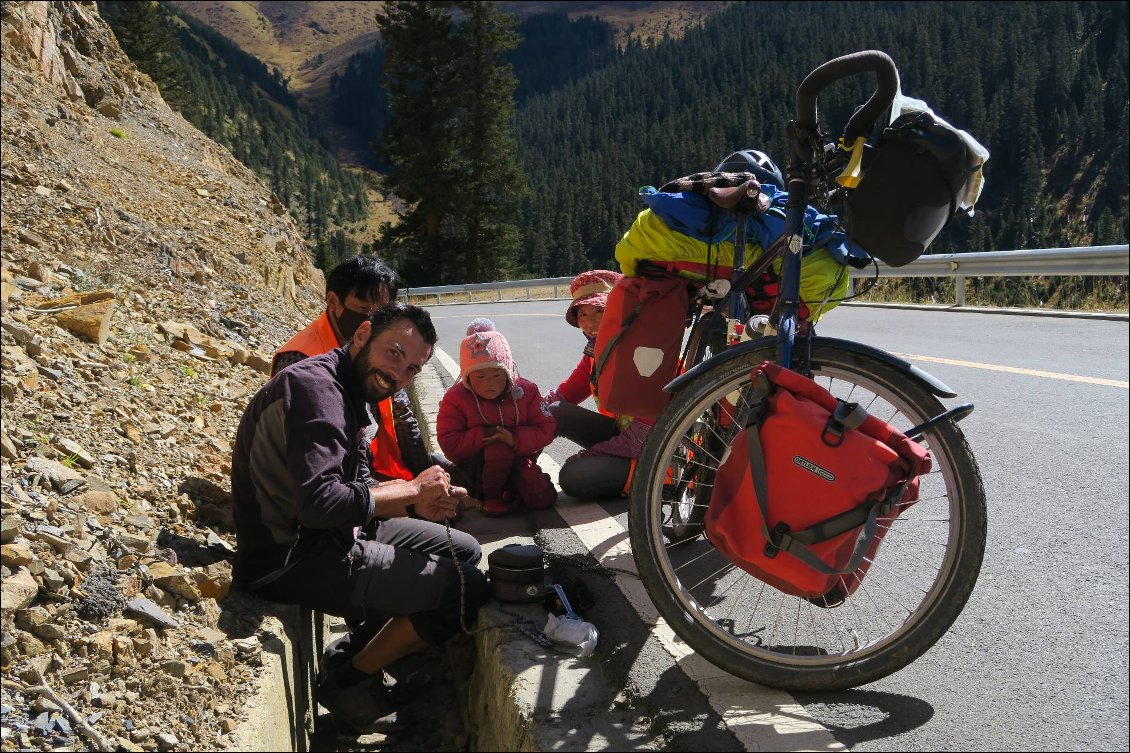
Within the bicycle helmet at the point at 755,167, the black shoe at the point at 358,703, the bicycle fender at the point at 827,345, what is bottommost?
the black shoe at the point at 358,703

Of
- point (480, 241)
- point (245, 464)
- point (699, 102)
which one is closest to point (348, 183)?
point (699, 102)

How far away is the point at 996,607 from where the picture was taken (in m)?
2.77

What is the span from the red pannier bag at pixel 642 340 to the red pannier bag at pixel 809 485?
74 cm

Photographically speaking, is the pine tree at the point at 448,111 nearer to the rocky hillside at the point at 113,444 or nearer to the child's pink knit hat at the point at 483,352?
the rocky hillside at the point at 113,444

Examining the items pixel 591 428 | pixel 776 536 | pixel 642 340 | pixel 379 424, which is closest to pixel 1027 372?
pixel 591 428

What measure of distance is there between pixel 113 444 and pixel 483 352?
173 cm

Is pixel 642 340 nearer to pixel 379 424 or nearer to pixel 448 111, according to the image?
pixel 379 424

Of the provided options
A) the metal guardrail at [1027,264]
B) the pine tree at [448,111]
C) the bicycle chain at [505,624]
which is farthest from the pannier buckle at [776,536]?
the pine tree at [448,111]

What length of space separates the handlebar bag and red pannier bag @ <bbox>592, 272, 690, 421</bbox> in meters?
0.87

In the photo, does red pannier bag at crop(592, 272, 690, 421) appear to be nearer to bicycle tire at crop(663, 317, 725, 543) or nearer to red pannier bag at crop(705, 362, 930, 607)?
bicycle tire at crop(663, 317, 725, 543)

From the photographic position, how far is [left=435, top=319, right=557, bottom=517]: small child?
4352 mm

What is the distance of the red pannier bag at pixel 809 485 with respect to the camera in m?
2.27

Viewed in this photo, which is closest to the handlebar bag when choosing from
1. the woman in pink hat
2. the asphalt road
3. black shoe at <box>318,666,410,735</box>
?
the asphalt road

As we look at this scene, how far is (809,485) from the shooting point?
91.3 inches
